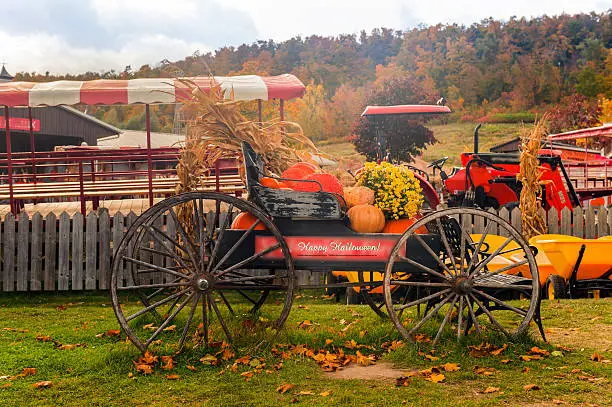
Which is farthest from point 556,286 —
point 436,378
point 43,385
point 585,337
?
point 43,385

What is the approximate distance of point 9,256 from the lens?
1054cm

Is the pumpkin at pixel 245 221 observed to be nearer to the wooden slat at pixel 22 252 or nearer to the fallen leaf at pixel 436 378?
the fallen leaf at pixel 436 378

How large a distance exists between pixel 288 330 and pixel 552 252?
4.23 m

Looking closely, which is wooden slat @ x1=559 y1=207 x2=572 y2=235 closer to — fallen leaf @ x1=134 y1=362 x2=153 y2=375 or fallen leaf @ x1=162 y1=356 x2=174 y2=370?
fallen leaf @ x1=162 y1=356 x2=174 y2=370

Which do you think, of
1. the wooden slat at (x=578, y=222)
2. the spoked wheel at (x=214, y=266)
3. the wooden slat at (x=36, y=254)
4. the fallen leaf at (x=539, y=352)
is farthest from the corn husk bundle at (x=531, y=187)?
the wooden slat at (x=36, y=254)

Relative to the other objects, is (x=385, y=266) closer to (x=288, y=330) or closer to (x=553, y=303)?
(x=288, y=330)

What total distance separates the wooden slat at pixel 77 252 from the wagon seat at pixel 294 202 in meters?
5.99

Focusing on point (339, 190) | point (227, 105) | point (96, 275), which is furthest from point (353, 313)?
point (96, 275)

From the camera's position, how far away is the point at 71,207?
14.7m

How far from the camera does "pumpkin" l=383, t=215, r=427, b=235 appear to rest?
19.1 feet

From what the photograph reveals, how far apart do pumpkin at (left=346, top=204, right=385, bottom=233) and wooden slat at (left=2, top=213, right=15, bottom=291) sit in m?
6.93

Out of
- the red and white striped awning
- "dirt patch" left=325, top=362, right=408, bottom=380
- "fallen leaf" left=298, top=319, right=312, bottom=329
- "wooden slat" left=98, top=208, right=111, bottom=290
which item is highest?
the red and white striped awning

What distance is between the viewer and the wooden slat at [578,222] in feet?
40.2

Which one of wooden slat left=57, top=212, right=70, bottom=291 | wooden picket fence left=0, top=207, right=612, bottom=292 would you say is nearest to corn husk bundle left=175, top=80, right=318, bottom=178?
wooden picket fence left=0, top=207, right=612, bottom=292
